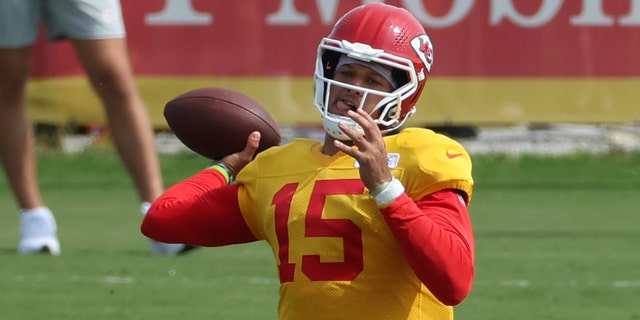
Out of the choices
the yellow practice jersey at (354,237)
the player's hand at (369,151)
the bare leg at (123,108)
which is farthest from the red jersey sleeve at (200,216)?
the bare leg at (123,108)

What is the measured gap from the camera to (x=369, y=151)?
2.93m

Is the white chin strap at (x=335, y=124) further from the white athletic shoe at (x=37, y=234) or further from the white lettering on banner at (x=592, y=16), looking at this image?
the white lettering on banner at (x=592, y=16)

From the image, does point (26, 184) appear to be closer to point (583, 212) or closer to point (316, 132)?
point (583, 212)

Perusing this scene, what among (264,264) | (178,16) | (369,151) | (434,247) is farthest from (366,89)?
(178,16)

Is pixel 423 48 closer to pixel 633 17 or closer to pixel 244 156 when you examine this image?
pixel 244 156

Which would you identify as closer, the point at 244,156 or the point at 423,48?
the point at 423,48

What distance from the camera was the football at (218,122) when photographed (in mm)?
3643

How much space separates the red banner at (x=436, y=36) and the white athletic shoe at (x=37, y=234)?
3.56 meters

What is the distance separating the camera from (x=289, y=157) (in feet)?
10.9

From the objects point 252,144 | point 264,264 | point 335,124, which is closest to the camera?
point 335,124

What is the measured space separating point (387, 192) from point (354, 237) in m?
0.22

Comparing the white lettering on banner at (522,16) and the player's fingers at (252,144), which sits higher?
the player's fingers at (252,144)

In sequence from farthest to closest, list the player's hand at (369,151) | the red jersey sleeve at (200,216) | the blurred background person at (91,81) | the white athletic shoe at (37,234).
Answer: the white athletic shoe at (37,234)
the blurred background person at (91,81)
the red jersey sleeve at (200,216)
the player's hand at (369,151)

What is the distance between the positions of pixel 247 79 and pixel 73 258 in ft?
12.1
